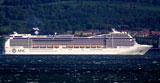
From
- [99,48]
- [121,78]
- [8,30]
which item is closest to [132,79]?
[121,78]

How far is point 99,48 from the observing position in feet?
482

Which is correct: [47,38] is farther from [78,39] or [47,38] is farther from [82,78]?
[82,78]

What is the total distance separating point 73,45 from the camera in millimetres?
149125

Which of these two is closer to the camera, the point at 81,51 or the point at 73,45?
the point at 81,51

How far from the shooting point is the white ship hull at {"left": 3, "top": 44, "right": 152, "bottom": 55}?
146 metres

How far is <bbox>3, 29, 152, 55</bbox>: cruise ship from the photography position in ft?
481

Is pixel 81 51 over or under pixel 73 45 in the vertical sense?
under

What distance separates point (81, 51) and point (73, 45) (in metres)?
4.02

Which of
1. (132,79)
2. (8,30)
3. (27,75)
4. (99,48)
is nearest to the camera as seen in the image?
(132,79)

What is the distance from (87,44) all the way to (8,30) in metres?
56.4

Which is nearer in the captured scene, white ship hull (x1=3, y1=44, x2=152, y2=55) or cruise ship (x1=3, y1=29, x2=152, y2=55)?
white ship hull (x1=3, y1=44, x2=152, y2=55)

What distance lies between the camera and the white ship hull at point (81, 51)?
146m

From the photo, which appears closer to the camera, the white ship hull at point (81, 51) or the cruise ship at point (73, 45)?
the white ship hull at point (81, 51)

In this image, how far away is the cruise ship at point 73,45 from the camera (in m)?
146
